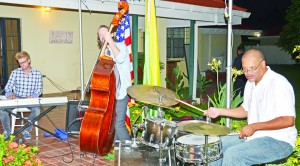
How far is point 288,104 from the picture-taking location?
3121 mm

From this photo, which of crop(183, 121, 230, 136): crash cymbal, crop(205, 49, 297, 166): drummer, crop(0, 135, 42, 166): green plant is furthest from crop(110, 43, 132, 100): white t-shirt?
crop(0, 135, 42, 166): green plant

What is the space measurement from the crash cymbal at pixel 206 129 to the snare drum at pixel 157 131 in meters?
0.73

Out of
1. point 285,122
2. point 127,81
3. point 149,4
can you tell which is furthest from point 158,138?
point 149,4

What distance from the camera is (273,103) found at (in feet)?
10.5

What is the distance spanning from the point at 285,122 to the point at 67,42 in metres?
8.15

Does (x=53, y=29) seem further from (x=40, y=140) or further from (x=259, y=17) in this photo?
(x=259, y=17)

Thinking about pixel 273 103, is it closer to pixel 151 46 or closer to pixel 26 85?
pixel 151 46

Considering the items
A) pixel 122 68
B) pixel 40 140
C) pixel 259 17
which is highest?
pixel 259 17

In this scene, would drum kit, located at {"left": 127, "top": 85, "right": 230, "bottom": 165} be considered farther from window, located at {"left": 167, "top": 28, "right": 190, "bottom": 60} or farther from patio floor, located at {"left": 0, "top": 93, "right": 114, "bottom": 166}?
window, located at {"left": 167, "top": 28, "right": 190, "bottom": 60}

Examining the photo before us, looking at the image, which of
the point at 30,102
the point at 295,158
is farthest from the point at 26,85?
the point at 295,158

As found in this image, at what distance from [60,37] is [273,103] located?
7.89 metres

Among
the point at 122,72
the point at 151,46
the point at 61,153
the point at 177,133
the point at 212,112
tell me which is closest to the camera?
the point at 212,112

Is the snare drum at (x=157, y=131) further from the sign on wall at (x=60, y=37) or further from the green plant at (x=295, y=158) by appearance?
the sign on wall at (x=60, y=37)

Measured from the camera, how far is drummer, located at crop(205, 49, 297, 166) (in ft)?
10.2
